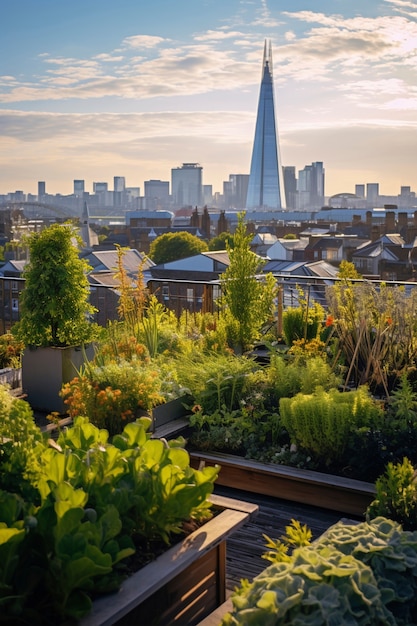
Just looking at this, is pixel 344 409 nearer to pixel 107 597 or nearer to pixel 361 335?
pixel 361 335

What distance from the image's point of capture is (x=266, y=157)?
141 m

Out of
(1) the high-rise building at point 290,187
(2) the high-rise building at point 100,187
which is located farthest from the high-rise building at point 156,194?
(1) the high-rise building at point 290,187

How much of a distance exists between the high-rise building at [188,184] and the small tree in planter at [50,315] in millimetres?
142826

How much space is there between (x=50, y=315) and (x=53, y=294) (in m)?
0.16

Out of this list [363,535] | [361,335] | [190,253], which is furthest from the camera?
[190,253]

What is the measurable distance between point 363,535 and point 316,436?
1.66 meters

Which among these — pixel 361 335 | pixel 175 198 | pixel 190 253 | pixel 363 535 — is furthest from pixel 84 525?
pixel 175 198

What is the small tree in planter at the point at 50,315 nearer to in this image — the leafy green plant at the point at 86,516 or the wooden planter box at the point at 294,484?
the wooden planter box at the point at 294,484

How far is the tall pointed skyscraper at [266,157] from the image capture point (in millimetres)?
140125

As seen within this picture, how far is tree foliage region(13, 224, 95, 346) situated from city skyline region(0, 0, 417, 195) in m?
6.28

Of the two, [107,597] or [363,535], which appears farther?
[363,535]

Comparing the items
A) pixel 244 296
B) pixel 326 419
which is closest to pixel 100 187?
pixel 244 296

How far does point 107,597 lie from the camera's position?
2025 millimetres

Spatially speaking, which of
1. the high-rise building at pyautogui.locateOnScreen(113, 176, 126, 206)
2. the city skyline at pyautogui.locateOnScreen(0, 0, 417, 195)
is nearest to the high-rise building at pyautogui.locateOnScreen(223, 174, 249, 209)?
the city skyline at pyautogui.locateOnScreen(0, 0, 417, 195)
